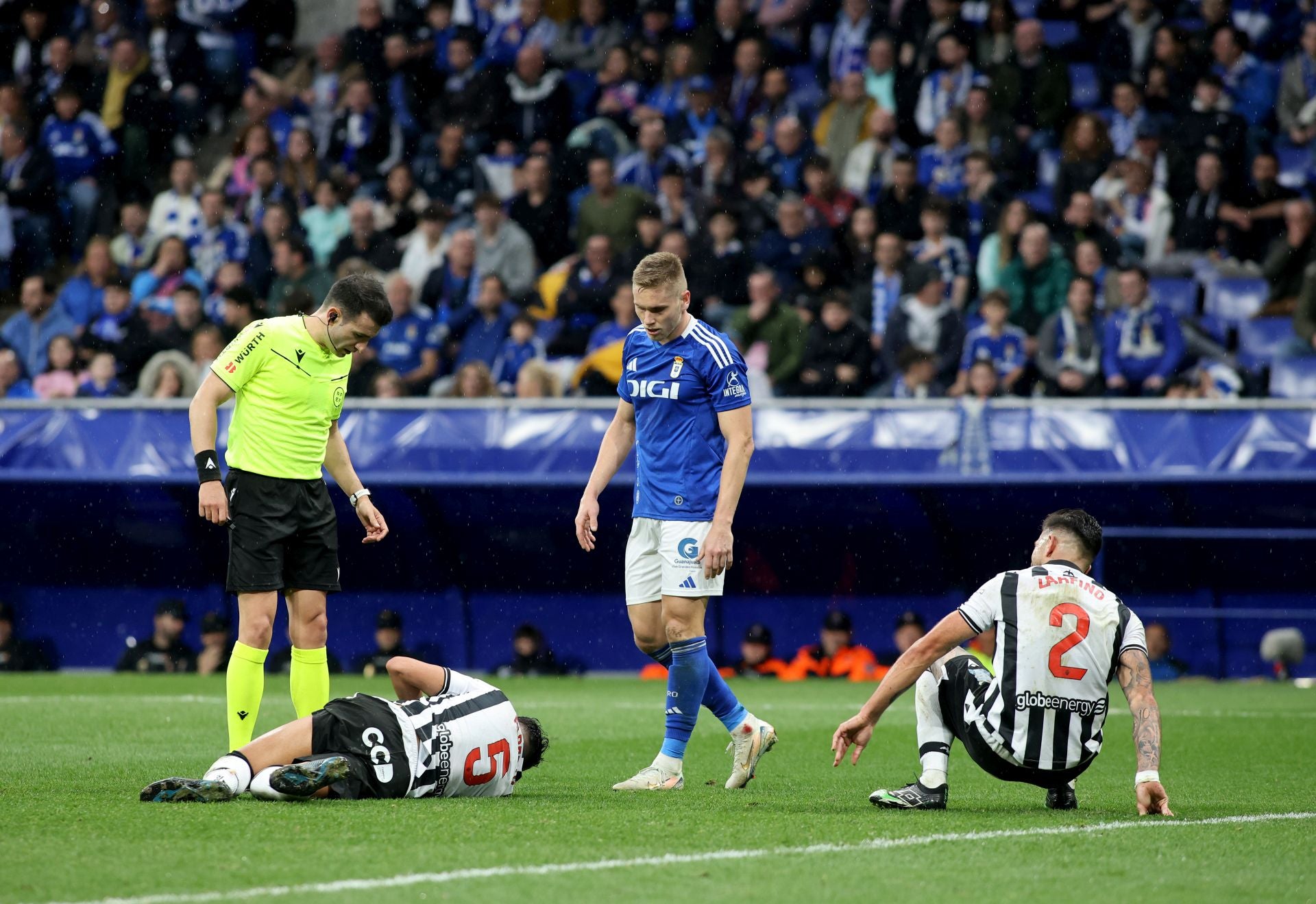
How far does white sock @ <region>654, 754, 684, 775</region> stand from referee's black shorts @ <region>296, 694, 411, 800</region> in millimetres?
1237

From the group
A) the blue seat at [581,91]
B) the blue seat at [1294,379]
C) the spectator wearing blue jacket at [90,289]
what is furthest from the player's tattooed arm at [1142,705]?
the blue seat at [581,91]

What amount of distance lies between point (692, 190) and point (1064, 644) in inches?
476

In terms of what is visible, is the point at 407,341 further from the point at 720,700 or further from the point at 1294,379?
the point at 720,700

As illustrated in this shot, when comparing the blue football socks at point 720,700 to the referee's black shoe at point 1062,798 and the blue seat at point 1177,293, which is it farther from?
the blue seat at point 1177,293

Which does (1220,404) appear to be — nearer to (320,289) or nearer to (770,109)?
(770,109)

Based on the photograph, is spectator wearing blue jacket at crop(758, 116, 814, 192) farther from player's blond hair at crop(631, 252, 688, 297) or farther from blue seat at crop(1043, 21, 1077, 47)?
player's blond hair at crop(631, 252, 688, 297)

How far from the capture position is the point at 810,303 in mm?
15836

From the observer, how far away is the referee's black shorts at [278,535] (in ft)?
22.1

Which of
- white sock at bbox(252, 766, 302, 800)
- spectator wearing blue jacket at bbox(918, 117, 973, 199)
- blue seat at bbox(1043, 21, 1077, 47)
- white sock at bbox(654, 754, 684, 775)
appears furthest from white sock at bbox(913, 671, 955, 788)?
blue seat at bbox(1043, 21, 1077, 47)

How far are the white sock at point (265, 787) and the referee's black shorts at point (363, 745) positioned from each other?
4.7 inches

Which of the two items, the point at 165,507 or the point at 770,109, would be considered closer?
the point at 165,507

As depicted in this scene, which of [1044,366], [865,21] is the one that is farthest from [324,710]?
[865,21]

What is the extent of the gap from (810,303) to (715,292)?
3.28 feet

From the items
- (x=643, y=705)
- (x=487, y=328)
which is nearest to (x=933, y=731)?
(x=643, y=705)
